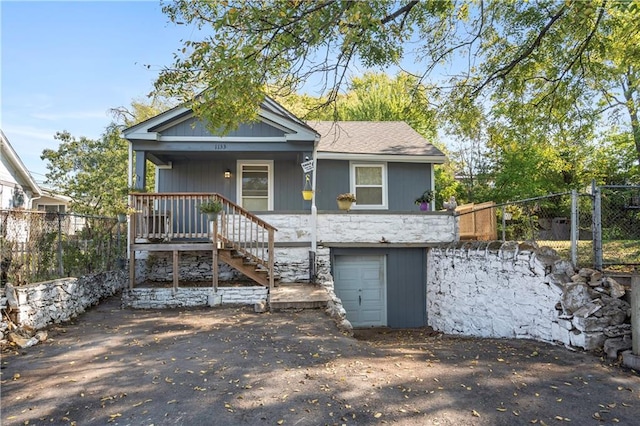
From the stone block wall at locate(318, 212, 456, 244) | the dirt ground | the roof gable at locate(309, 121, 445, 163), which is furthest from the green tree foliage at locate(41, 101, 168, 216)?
the dirt ground

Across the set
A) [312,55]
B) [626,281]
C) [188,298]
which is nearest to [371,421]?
[626,281]

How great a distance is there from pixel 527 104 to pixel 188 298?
8942 millimetres

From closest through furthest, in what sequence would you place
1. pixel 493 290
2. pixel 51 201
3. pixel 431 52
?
pixel 493 290
pixel 431 52
pixel 51 201

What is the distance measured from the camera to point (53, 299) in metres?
6.57

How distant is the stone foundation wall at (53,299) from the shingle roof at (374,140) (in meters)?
6.64

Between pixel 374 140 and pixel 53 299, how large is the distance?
9405 millimetres

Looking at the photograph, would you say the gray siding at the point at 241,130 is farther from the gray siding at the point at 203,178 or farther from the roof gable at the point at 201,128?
the gray siding at the point at 203,178

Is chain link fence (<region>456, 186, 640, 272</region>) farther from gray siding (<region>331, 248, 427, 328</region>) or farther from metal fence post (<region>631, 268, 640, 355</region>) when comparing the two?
gray siding (<region>331, 248, 427, 328</region>)

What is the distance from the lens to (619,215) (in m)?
6.78

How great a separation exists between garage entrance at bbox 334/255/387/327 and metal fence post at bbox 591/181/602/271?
5164 mm

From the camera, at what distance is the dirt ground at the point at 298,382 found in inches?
131

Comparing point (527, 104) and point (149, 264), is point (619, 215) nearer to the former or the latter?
point (527, 104)

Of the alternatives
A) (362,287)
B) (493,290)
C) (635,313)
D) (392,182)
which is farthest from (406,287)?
(635,313)

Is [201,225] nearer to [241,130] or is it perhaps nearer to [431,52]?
[241,130]
